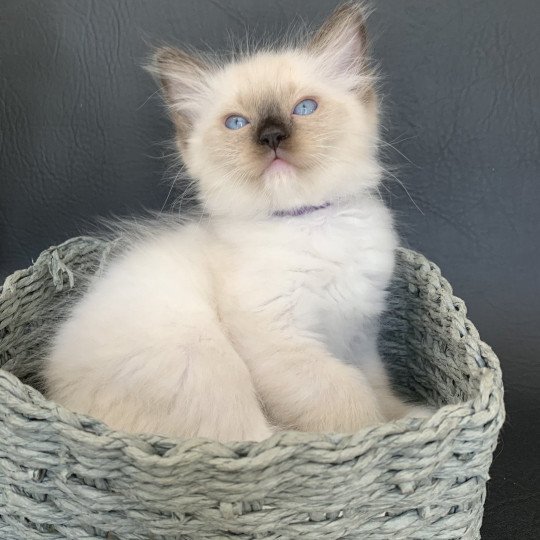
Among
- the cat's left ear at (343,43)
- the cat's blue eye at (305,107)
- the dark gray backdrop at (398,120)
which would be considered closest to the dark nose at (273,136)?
the cat's blue eye at (305,107)

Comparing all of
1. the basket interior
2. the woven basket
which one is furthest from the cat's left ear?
the woven basket

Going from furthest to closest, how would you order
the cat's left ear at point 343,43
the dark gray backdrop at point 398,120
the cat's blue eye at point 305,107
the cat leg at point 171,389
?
the dark gray backdrop at point 398,120
the cat's left ear at point 343,43
the cat's blue eye at point 305,107
the cat leg at point 171,389

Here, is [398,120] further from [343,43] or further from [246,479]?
[246,479]

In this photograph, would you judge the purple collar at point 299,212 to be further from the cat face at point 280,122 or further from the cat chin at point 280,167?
the cat chin at point 280,167

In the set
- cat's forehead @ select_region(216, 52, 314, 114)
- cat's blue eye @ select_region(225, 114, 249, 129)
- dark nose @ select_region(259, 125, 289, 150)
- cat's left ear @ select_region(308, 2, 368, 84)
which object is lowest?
dark nose @ select_region(259, 125, 289, 150)

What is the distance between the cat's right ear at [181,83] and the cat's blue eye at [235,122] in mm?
200

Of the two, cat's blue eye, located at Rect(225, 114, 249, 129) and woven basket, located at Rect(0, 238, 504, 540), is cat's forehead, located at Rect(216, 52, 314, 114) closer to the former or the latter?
cat's blue eye, located at Rect(225, 114, 249, 129)

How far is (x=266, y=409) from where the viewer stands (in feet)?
4.22

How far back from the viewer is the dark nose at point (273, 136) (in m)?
1.32

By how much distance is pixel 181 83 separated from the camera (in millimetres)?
1616

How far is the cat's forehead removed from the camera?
141cm

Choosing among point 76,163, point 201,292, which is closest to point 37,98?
point 76,163

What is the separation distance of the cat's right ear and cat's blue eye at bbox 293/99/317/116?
1.07 ft

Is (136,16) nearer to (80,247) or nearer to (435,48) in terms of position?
(80,247)
